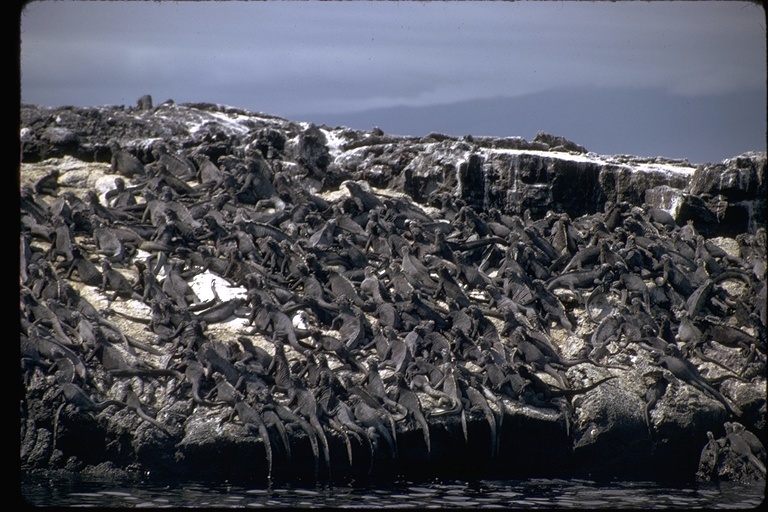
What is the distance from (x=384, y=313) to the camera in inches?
627

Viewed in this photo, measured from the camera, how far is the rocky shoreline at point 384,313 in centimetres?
1305

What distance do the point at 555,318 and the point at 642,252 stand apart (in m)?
3.52

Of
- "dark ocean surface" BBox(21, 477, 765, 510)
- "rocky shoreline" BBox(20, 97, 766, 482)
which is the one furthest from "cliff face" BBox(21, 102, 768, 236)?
"dark ocean surface" BBox(21, 477, 765, 510)

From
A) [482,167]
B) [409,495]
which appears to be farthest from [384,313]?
[482,167]

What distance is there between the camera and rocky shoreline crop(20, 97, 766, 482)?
13047 millimetres

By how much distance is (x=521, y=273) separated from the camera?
17844 millimetres

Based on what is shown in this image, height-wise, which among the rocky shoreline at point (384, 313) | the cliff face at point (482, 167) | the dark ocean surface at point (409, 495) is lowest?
the dark ocean surface at point (409, 495)

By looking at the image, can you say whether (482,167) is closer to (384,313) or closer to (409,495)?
(384,313)

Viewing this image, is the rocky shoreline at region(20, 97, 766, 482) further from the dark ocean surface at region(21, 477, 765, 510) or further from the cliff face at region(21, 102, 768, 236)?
the dark ocean surface at region(21, 477, 765, 510)

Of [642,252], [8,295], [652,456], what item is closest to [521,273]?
[642,252]

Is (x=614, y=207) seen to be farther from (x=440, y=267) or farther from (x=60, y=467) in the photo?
(x=60, y=467)

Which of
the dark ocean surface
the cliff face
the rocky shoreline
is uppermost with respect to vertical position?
the cliff face

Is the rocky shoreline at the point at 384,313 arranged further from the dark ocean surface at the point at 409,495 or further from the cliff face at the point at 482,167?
the dark ocean surface at the point at 409,495

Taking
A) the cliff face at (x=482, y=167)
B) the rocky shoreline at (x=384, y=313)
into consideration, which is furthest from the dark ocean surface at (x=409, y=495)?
the cliff face at (x=482, y=167)
